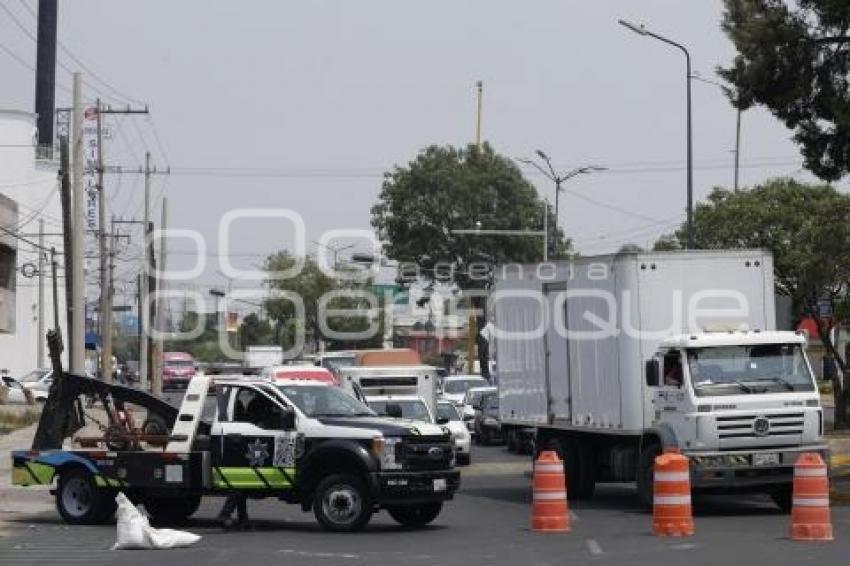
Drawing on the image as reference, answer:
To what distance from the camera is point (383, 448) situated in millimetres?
18906

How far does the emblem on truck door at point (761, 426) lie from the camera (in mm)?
20781

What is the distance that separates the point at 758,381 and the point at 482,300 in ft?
188

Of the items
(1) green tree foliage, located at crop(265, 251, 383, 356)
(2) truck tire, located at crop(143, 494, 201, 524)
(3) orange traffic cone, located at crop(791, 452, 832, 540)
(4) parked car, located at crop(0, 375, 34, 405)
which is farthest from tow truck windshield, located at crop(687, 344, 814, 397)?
(1) green tree foliage, located at crop(265, 251, 383, 356)

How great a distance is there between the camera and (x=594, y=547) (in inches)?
665

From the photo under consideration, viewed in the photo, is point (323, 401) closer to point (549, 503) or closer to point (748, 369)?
point (549, 503)

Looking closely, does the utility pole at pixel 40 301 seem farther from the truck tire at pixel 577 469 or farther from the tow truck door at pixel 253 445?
the tow truck door at pixel 253 445

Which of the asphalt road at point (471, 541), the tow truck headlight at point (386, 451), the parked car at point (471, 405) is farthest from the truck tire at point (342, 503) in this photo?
the parked car at point (471, 405)

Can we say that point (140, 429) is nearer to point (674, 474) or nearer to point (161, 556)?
point (161, 556)

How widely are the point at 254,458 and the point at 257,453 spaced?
7cm

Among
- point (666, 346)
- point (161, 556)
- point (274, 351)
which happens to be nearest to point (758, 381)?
point (666, 346)

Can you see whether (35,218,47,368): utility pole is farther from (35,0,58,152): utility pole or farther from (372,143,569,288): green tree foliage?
(372,143,569,288): green tree foliage

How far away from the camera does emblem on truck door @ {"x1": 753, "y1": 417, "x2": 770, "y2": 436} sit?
20.8 meters

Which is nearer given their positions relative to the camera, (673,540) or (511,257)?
(673,540)

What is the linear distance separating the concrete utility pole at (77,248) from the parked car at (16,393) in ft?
74.9
